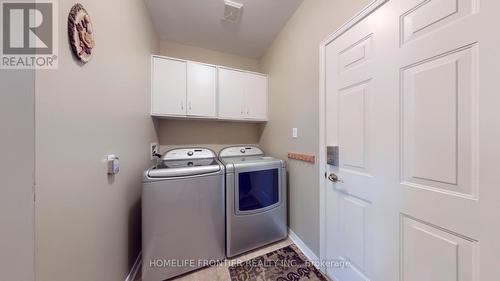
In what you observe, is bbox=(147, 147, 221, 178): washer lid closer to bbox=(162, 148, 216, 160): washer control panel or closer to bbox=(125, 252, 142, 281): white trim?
bbox=(162, 148, 216, 160): washer control panel

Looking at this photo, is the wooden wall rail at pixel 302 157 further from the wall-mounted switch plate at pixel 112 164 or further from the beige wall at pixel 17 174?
the beige wall at pixel 17 174

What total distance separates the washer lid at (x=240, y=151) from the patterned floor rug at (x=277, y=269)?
1296mm

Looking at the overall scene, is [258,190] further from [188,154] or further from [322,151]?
[188,154]

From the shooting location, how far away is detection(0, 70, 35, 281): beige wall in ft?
1.81

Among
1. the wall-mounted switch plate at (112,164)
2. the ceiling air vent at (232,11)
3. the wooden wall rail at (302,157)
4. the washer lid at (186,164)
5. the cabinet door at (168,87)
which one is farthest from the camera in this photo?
the cabinet door at (168,87)

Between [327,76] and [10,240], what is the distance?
1878 mm

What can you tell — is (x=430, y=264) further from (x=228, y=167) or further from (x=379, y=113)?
(x=228, y=167)

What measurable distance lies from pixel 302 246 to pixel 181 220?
4.05 ft

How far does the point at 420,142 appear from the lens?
0.81m

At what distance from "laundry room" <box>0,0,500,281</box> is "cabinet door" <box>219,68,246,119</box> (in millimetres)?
50

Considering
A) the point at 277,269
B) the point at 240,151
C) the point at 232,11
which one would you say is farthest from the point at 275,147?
A: the point at 232,11

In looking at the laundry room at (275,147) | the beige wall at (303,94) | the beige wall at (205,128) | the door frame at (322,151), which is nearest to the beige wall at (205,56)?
the beige wall at (205,128)

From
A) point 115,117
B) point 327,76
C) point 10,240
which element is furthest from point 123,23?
point 327,76

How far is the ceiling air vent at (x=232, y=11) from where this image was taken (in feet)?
5.43
